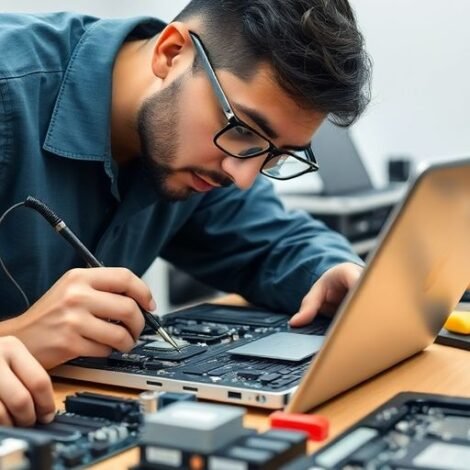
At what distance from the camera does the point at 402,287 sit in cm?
75

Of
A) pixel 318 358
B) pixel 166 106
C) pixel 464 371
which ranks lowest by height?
pixel 464 371

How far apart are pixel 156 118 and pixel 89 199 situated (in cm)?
16

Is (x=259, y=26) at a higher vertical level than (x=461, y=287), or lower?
higher

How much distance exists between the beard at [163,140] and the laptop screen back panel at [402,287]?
393 millimetres

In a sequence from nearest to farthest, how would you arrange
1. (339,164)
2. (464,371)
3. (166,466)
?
(166,466) → (464,371) → (339,164)

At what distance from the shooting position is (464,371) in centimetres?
92

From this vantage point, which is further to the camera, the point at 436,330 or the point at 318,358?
the point at 436,330

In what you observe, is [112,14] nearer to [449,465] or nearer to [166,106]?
[166,106]

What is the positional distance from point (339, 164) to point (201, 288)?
2.69 ft

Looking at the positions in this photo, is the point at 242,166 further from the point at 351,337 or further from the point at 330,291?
the point at 351,337

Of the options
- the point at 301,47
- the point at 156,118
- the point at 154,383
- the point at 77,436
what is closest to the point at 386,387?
the point at 154,383

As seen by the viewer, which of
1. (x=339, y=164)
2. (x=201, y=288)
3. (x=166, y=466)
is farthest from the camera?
(x=201, y=288)

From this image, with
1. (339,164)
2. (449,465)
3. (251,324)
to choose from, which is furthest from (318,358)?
(339,164)

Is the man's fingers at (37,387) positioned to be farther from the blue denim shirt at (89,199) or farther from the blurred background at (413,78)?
the blurred background at (413,78)
